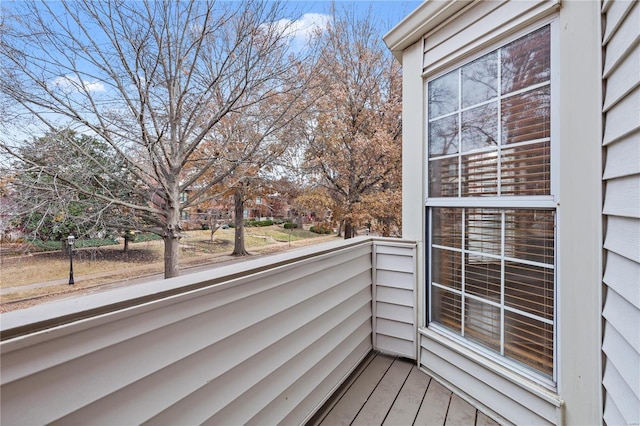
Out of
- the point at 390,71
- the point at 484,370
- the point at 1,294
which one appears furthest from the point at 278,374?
the point at 390,71

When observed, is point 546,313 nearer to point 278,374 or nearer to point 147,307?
point 278,374

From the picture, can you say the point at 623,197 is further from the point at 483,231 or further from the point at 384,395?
the point at 384,395

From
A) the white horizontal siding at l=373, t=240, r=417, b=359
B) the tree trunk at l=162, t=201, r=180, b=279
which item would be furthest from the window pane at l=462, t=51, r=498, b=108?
the tree trunk at l=162, t=201, r=180, b=279

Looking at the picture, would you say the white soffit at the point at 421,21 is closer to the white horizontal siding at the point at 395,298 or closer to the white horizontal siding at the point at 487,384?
the white horizontal siding at the point at 395,298

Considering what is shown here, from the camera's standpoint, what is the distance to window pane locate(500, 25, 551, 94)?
147 cm

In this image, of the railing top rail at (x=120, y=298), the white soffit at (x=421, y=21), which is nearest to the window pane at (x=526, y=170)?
the white soffit at (x=421, y=21)

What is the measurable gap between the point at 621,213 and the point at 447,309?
4.11 feet

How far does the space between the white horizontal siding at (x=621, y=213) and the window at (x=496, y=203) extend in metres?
0.35

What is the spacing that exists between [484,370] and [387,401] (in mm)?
626

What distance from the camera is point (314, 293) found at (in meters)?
1.62

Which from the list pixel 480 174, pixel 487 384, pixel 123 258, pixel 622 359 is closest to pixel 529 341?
pixel 487 384

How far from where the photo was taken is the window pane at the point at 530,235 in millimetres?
1471

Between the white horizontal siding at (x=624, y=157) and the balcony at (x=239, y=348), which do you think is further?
the white horizontal siding at (x=624, y=157)

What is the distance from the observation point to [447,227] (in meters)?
2.01
